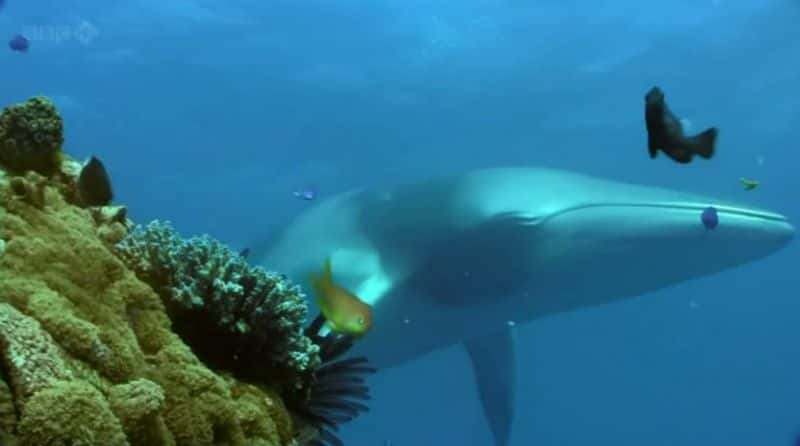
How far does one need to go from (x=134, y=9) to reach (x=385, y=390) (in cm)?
6839

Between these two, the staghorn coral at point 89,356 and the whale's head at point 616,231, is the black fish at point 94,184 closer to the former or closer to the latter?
the staghorn coral at point 89,356

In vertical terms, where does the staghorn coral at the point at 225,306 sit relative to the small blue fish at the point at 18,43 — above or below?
below

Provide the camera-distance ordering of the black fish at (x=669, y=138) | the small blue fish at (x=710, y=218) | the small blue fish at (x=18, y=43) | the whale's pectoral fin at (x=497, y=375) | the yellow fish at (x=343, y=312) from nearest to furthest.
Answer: the yellow fish at (x=343, y=312)
the black fish at (x=669, y=138)
the small blue fish at (x=710, y=218)
the small blue fish at (x=18, y=43)
the whale's pectoral fin at (x=497, y=375)

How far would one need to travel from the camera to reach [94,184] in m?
4.44

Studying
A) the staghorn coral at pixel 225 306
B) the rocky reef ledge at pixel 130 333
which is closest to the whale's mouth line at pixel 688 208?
the rocky reef ledge at pixel 130 333

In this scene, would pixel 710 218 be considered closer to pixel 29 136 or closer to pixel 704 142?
pixel 704 142

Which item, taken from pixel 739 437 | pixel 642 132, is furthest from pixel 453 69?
pixel 739 437

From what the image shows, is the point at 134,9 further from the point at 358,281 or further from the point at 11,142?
the point at 11,142

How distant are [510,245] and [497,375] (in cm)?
473

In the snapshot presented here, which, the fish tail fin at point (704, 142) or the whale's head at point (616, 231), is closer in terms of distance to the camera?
the fish tail fin at point (704, 142)

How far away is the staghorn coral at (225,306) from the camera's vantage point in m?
4.03

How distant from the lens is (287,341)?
13.5 feet

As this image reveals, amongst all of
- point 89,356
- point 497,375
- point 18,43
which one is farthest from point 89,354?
point 497,375

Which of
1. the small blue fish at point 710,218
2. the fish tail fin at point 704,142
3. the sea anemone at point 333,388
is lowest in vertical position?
the sea anemone at point 333,388
